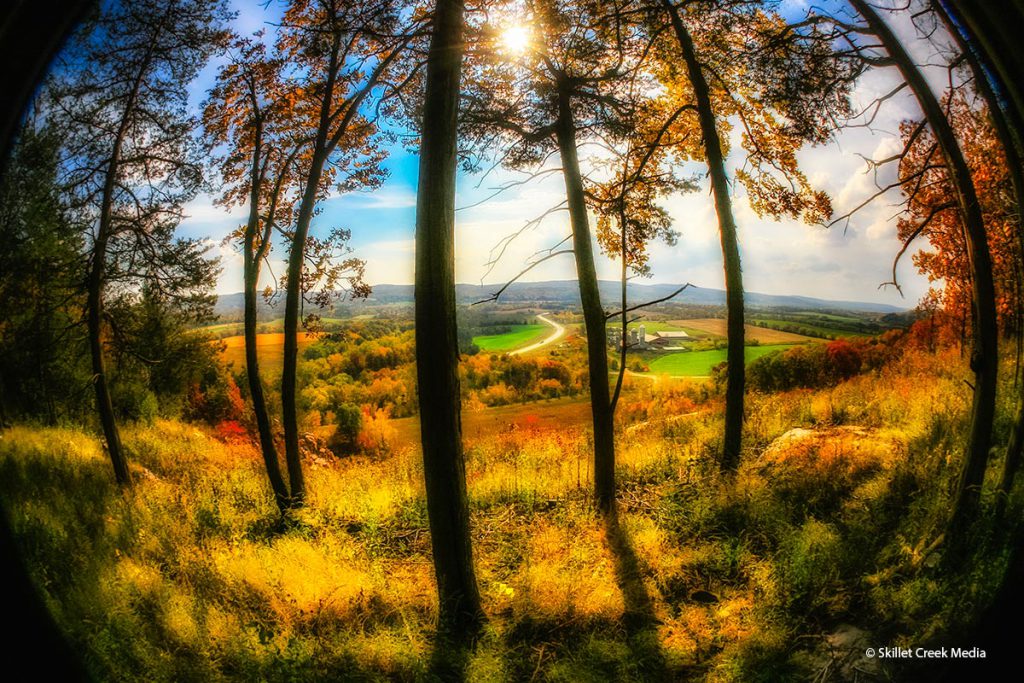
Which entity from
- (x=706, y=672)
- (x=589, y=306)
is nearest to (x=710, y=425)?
(x=589, y=306)

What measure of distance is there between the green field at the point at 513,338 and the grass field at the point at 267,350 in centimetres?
237

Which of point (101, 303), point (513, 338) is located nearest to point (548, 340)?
point (513, 338)

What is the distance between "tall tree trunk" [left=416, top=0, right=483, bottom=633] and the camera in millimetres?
2717

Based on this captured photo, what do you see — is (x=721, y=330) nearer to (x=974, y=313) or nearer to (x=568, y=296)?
(x=568, y=296)

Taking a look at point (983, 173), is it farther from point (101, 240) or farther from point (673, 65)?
point (101, 240)

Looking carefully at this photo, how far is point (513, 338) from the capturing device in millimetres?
5637

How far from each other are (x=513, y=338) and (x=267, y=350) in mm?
3291

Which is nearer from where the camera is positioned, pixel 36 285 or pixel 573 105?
pixel 36 285

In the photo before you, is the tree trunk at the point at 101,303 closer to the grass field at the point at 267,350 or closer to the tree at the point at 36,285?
the tree at the point at 36,285

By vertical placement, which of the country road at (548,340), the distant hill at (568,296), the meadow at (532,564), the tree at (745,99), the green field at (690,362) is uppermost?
the tree at (745,99)

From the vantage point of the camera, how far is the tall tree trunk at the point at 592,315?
4812mm

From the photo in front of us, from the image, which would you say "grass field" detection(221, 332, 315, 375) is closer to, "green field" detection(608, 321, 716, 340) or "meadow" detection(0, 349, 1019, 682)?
"meadow" detection(0, 349, 1019, 682)

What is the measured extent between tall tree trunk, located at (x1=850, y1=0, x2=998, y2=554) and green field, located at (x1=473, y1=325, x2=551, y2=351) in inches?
167

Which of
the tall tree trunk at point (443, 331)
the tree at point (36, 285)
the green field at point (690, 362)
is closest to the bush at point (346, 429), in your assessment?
the tall tree trunk at point (443, 331)
